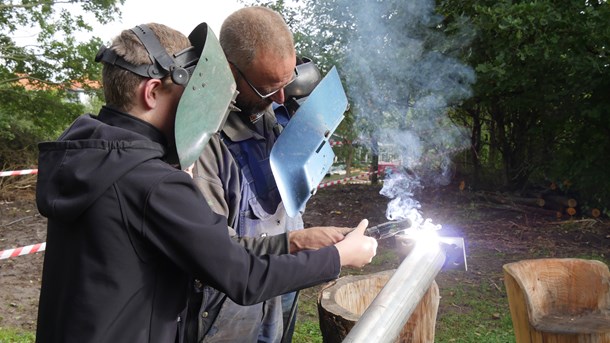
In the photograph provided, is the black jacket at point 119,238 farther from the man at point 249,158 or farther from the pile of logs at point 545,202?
the pile of logs at point 545,202

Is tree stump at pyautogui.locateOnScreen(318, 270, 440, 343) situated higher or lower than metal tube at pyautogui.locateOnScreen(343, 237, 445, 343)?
lower

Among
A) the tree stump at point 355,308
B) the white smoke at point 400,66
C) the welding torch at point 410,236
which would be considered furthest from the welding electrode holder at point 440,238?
the white smoke at point 400,66

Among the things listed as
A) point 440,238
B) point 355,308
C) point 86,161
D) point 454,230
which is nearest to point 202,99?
point 86,161

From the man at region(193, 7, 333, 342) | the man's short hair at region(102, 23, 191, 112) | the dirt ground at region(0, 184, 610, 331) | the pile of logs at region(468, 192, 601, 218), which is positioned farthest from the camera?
the pile of logs at region(468, 192, 601, 218)

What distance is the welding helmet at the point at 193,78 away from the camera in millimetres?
1388

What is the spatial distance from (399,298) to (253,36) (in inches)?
48.1

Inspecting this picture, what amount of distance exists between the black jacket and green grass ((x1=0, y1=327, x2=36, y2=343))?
3183mm

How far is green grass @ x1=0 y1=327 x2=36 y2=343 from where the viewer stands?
13.0ft

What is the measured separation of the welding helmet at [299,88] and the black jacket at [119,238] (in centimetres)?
138

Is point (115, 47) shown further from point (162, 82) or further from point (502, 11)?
point (502, 11)

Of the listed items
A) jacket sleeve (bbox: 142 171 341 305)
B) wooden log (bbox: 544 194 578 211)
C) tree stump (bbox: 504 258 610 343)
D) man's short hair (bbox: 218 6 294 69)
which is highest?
man's short hair (bbox: 218 6 294 69)

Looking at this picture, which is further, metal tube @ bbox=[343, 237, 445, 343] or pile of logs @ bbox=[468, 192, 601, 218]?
pile of logs @ bbox=[468, 192, 601, 218]

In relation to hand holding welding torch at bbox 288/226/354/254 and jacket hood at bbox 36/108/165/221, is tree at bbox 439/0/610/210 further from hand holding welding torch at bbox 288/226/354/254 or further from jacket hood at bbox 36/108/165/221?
jacket hood at bbox 36/108/165/221

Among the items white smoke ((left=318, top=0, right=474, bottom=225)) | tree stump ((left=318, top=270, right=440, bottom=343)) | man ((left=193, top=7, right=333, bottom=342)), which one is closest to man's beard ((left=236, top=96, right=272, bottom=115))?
man ((left=193, top=7, right=333, bottom=342))
